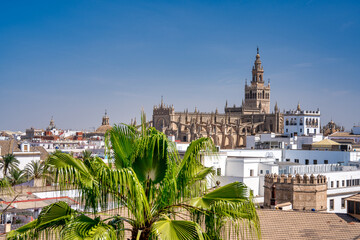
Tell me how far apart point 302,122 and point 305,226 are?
7486cm

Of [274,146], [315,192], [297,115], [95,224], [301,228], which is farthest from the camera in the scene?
[297,115]

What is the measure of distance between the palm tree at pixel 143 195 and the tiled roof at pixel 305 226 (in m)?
5.70

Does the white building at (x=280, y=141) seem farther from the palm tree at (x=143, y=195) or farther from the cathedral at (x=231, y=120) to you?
the palm tree at (x=143, y=195)

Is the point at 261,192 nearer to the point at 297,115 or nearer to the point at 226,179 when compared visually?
the point at 226,179

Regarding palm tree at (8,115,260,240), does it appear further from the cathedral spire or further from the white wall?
the cathedral spire

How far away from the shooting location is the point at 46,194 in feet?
70.6

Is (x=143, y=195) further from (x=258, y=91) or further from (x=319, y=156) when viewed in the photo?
(x=258, y=91)

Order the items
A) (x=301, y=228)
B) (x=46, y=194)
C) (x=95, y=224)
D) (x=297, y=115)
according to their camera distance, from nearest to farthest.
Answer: (x=95, y=224) < (x=301, y=228) < (x=46, y=194) < (x=297, y=115)

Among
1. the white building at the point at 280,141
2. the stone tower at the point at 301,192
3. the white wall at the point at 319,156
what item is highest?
the white building at the point at 280,141

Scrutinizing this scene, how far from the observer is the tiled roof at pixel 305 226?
11.3 metres

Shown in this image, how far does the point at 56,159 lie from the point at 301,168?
28.0 meters

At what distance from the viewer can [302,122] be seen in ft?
277

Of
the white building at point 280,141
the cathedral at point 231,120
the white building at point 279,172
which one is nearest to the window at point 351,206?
the white building at point 279,172

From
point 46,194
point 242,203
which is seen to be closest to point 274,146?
point 46,194
